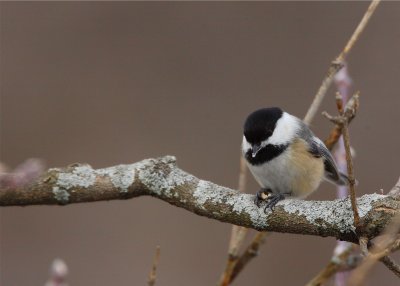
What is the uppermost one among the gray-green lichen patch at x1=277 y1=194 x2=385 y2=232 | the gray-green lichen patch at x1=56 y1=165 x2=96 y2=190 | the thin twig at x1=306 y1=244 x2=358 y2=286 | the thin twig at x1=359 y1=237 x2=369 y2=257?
the gray-green lichen patch at x1=56 y1=165 x2=96 y2=190

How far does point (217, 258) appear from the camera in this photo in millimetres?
4094

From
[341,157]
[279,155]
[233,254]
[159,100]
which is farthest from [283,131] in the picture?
[159,100]

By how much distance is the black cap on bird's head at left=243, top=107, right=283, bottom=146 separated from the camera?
7.23ft

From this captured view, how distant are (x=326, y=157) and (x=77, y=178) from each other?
1.10 meters

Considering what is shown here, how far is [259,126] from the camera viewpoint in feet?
7.23

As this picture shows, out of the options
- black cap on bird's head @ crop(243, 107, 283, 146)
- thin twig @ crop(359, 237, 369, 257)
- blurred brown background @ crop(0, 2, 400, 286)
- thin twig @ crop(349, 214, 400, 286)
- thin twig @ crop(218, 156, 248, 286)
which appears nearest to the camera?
thin twig @ crop(349, 214, 400, 286)

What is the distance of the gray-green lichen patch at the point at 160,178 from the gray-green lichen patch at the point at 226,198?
49mm

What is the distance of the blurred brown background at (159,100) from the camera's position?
4070 millimetres

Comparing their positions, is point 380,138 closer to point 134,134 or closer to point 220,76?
point 220,76

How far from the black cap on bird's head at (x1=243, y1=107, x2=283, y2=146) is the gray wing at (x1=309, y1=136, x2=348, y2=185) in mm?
197

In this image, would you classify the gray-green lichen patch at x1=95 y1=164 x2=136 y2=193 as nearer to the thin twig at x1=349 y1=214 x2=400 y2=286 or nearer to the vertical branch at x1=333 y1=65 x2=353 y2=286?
the vertical branch at x1=333 y1=65 x2=353 y2=286

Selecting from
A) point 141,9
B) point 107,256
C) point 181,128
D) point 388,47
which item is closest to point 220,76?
point 181,128

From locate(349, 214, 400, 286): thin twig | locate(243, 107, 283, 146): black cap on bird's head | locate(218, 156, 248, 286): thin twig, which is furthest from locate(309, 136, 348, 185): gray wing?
locate(349, 214, 400, 286): thin twig

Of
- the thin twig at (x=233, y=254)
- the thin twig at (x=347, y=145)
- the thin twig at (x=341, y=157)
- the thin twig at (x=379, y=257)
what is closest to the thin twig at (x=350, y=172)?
the thin twig at (x=347, y=145)
